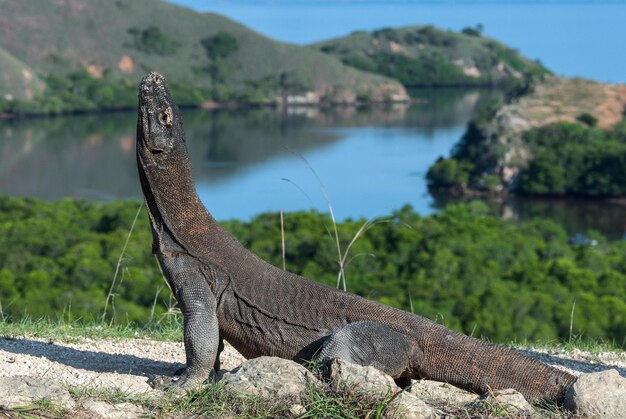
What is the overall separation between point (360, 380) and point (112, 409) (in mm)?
1090

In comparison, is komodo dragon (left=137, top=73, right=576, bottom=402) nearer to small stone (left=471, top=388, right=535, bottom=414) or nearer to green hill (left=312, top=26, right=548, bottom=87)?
small stone (left=471, top=388, right=535, bottom=414)

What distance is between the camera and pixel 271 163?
81.1m

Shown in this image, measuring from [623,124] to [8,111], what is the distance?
63.1 metres

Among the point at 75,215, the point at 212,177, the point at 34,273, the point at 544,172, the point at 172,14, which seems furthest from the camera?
the point at 172,14

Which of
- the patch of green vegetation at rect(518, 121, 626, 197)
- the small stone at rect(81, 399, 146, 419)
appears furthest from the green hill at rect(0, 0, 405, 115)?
the small stone at rect(81, 399, 146, 419)

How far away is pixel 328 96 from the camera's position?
145 metres

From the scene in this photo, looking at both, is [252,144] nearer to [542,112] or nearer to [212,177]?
[212,177]

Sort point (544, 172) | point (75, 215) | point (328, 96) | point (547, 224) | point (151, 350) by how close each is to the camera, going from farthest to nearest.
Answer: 1. point (328, 96)
2. point (544, 172)
3. point (547, 224)
4. point (75, 215)
5. point (151, 350)

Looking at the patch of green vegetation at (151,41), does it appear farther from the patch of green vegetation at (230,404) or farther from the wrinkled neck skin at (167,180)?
the patch of green vegetation at (230,404)

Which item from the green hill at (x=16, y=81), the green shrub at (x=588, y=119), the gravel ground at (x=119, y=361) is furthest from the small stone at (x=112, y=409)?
the green hill at (x=16, y=81)

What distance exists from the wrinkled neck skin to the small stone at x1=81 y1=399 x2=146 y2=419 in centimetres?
93

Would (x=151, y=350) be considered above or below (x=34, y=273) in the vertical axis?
above

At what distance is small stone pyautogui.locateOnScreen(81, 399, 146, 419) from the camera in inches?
189

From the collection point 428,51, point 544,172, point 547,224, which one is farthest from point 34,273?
point 428,51
